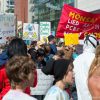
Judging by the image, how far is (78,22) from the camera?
1005 cm

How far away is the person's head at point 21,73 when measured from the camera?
3.85m

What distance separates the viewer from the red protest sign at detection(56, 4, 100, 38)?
9906 mm

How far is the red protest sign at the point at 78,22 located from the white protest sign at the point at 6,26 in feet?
9.77

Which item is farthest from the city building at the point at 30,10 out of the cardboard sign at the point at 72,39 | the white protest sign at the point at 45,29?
the cardboard sign at the point at 72,39

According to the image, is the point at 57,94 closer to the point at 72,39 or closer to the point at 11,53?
the point at 11,53

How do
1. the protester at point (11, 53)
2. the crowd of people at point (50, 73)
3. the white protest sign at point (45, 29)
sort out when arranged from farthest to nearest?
the white protest sign at point (45, 29)
the protester at point (11, 53)
the crowd of people at point (50, 73)

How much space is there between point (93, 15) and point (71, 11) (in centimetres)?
54

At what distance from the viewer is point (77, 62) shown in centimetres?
561

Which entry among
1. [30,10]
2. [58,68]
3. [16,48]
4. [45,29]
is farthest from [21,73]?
[30,10]

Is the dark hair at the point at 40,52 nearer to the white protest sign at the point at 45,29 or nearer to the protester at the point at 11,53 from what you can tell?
the protester at the point at 11,53

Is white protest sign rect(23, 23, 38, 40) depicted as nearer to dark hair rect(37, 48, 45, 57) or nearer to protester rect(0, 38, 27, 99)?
dark hair rect(37, 48, 45, 57)

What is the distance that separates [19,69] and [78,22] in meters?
6.28

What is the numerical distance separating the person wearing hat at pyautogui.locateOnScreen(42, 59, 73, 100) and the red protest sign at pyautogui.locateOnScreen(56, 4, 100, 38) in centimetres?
492

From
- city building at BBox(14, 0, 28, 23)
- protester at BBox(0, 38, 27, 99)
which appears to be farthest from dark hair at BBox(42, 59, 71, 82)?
city building at BBox(14, 0, 28, 23)
